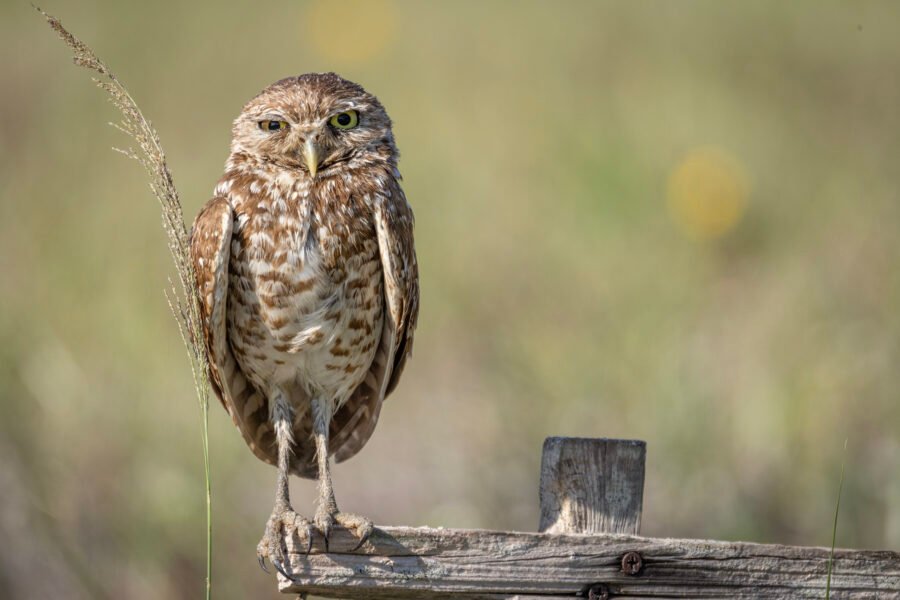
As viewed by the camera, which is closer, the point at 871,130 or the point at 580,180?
the point at 580,180

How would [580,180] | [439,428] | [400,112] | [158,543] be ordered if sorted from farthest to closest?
[400,112] < [580,180] < [439,428] < [158,543]

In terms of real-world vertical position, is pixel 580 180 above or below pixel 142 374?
above

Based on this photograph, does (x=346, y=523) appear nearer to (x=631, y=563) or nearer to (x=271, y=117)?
(x=631, y=563)

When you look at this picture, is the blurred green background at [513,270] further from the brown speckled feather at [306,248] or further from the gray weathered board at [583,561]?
the gray weathered board at [583,561]

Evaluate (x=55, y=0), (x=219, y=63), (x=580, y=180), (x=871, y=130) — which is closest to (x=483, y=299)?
(x=580, y=180)

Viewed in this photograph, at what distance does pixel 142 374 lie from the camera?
6527 millimetres

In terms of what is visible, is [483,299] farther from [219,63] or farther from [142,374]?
[219,63]

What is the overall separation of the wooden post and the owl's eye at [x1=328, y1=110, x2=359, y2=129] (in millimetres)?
1227

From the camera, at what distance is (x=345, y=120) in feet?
11.1

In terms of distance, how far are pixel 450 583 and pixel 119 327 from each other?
15.6 feet

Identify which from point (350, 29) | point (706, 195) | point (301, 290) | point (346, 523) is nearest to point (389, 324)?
point (301, 290)

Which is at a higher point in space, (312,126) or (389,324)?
(312,126)

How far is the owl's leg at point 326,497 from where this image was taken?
8.95ft

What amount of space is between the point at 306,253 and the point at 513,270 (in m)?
4.49
